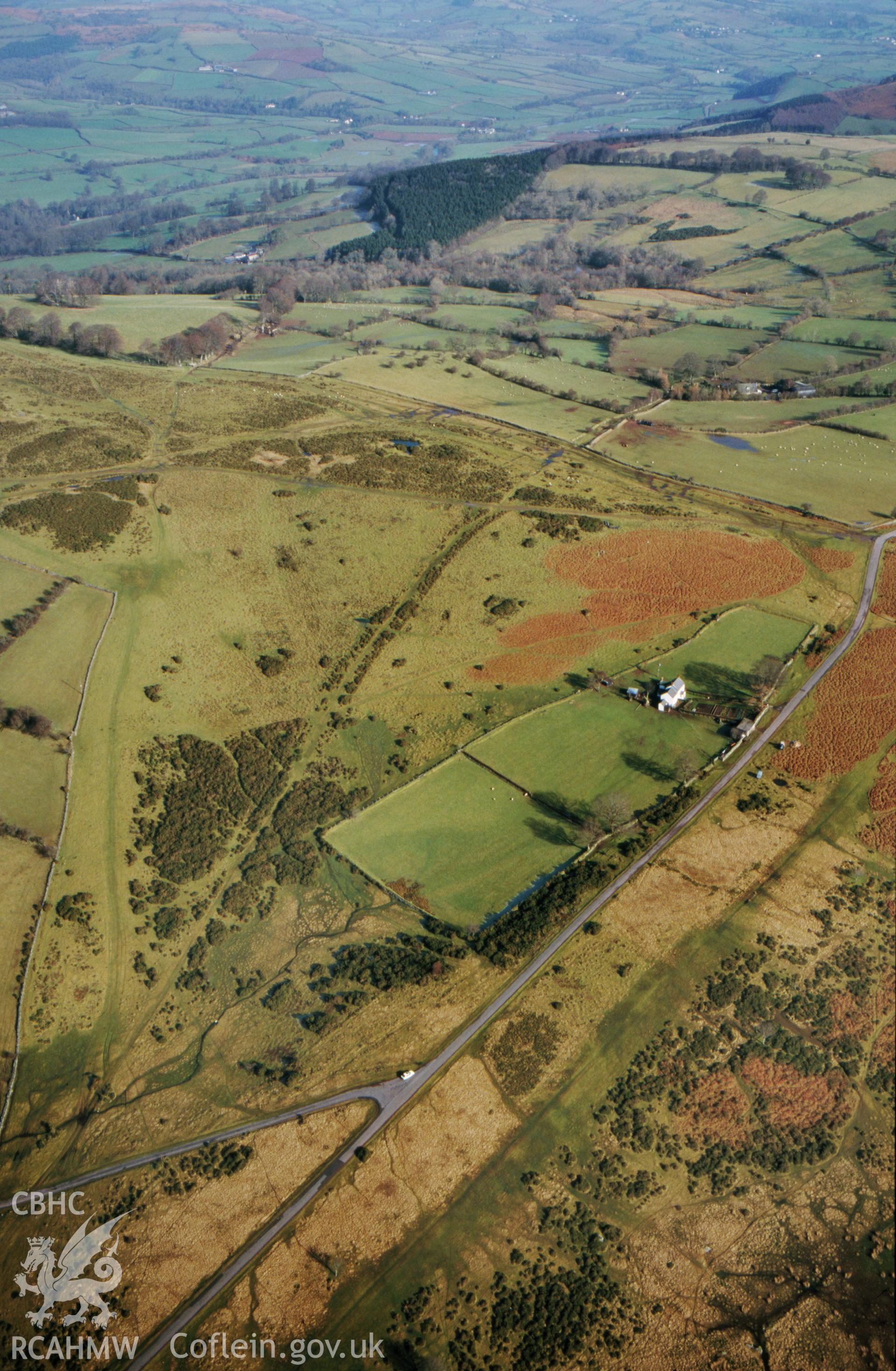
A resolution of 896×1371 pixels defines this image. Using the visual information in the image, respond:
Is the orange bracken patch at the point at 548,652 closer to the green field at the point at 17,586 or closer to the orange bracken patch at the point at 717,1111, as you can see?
the orange bracken patch at the point at 717,1111

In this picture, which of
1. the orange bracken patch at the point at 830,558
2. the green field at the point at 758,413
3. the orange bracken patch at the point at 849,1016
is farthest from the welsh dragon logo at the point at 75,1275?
the green field at the point at 758,413

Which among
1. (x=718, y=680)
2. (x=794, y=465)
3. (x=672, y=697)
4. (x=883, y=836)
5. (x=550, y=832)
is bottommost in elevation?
(x=550, y=832)

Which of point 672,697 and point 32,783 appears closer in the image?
point 32,783

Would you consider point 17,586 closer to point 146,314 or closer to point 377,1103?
point 377,1103

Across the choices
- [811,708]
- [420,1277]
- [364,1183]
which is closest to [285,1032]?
[364,1183]

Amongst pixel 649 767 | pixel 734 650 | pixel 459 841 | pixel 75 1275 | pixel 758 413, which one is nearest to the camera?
pixel 75 1275

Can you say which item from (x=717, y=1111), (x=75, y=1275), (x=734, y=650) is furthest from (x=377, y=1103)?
(x=734, y=650)

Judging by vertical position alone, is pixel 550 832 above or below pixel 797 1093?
above

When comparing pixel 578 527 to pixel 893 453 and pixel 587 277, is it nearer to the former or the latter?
pixel 893 453

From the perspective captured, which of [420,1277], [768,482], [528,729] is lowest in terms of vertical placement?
[420,1277]
